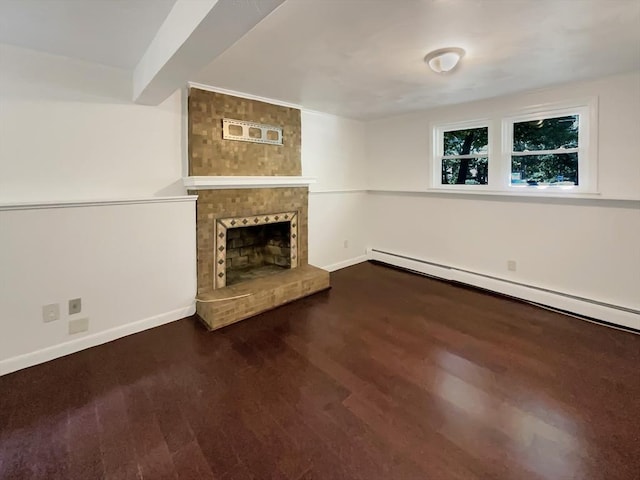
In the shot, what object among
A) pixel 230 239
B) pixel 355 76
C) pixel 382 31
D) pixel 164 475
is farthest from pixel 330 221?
pixel 164 475

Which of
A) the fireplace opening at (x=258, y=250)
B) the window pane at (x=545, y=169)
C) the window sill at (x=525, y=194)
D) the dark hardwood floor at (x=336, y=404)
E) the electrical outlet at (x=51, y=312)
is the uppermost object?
the window pane at (x=545, y=169)

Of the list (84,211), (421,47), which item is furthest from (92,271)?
(421,47)

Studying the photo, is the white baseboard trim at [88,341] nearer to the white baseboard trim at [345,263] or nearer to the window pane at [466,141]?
the white baseboard trim at [345,263]

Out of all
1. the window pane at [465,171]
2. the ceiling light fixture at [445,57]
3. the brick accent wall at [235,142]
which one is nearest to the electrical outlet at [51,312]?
the brick accent wall at [235,142]

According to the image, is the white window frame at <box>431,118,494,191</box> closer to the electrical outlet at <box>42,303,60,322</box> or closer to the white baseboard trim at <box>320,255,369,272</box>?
the white baseboard trim at <box>320,255,369,272</box>

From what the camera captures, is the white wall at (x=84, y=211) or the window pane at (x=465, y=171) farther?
the window pane at (x=465, y=171)

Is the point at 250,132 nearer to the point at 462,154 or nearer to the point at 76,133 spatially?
the point at 76,133

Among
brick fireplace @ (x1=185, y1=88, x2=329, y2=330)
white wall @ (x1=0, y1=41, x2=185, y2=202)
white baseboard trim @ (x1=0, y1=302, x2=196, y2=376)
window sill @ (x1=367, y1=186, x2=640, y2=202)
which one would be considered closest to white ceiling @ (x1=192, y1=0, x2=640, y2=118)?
brick fireplace @ (x1=185, y1=88, x2=329, y2=330)

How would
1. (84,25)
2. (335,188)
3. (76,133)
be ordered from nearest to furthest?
(84,25) → (76,133) → (335,188)

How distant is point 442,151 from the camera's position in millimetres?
4574

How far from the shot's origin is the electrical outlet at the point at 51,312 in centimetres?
249

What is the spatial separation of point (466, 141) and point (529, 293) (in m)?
2.12

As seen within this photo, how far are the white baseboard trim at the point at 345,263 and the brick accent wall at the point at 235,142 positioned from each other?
5.25 ft

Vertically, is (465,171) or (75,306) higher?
(465,171)
